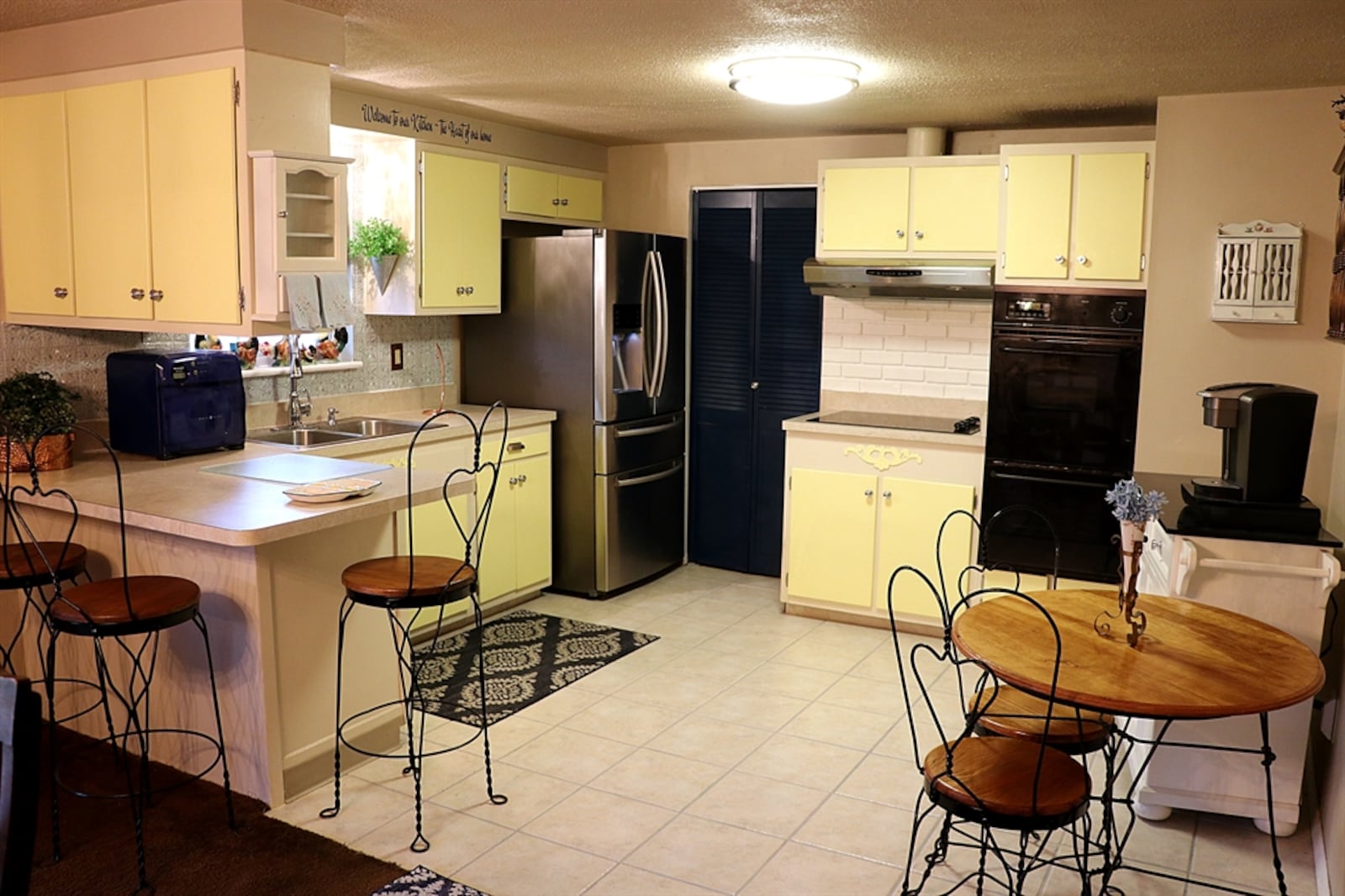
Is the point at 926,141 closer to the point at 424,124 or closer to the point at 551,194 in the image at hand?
the point at 551,194

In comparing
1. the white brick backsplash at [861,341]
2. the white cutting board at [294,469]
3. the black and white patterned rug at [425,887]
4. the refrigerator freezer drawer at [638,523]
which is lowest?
the black and white patterned rug at [425,887]

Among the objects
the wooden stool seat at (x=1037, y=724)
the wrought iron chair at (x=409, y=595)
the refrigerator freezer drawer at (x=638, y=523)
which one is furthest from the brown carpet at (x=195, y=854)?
the refrigerator freezer drawer at (x=638, y=523)

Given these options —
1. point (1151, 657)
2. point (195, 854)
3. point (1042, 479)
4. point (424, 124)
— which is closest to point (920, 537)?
point (1042, 479)

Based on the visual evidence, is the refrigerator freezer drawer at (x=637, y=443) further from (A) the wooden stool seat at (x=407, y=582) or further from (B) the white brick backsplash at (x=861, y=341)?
(A) the wooden stool seat at (x=407, y=582)

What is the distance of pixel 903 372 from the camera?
5.58 meters

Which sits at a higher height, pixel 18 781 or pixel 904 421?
pixel 904 421

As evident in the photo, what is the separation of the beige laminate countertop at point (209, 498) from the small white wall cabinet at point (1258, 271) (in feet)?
9.99

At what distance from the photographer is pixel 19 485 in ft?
10.9

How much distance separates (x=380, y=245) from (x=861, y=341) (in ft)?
7.95

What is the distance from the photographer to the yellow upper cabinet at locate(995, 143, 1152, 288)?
4.55 metres

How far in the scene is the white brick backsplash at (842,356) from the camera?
5.69 metres

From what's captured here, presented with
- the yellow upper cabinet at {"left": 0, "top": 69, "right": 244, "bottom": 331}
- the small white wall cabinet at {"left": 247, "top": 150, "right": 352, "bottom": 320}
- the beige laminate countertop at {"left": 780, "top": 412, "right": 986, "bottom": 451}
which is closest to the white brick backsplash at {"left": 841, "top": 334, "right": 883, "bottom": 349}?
the beige laminate countertop at {"left": 780, "top": 412, "right": 986, "bottom": 451}

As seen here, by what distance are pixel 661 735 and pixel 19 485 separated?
2202 mm

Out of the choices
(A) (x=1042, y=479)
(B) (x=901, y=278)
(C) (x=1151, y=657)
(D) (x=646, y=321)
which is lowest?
(C) (x=1151, y=657)
